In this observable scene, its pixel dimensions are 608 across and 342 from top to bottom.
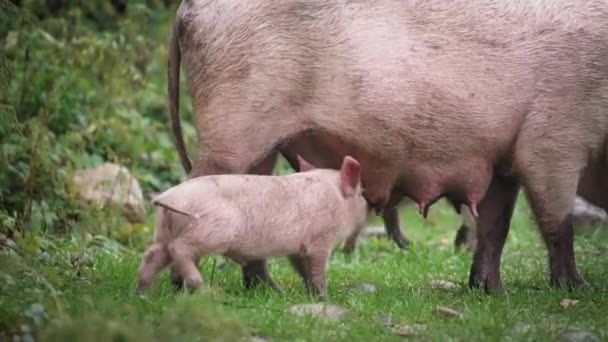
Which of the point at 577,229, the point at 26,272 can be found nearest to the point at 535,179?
the point at 26,272

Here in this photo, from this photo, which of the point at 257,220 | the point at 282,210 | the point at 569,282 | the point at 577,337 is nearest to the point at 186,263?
the point at 257,220

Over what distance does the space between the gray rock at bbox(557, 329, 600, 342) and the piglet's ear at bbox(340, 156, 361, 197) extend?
1.34 meters

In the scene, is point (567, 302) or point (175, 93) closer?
point (567, 302)

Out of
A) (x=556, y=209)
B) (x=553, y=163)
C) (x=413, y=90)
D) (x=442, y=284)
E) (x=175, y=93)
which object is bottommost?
(x=442, y=284)

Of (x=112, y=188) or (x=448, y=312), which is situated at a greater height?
(x=448, y=312)

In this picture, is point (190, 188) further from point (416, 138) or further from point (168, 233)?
point (416, 138)

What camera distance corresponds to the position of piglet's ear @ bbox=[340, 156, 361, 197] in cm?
605

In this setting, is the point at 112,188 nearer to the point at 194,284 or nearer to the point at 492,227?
the point at 492,227

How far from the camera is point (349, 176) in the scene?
20.0 ft

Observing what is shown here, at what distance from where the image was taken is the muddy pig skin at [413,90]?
6227 millimetres

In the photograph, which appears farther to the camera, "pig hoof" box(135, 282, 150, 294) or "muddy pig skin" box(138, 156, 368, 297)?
"pig hoof" box(135, 282, 150, 294)

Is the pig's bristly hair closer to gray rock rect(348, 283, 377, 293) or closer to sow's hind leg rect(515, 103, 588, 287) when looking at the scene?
gray rock rect(348, 283, 377, 293)

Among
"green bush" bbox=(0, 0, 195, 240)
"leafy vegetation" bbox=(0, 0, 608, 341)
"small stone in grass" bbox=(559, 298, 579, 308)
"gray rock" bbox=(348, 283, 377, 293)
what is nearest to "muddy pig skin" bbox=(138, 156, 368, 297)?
"leafy vegetation" bbox=(0, 0, 608, 341)

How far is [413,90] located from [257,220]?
1176mm
